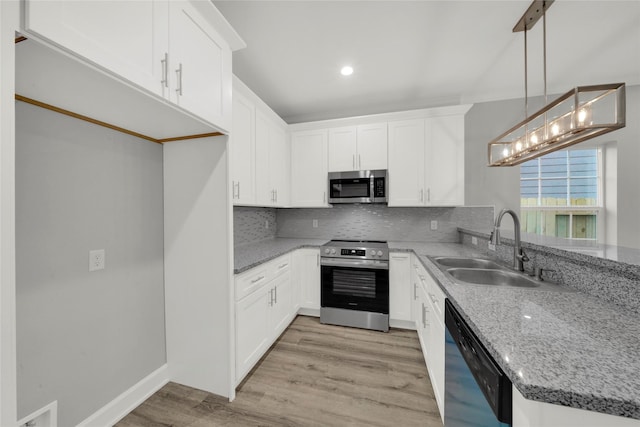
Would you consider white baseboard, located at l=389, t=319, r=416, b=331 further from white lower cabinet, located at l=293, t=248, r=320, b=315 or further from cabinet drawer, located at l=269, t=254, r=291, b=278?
cabinet drawer, located at l=269, t=254, r=291, b=278

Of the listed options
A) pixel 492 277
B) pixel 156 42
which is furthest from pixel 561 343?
pixel 156 42

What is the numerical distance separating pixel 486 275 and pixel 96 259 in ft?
8.52

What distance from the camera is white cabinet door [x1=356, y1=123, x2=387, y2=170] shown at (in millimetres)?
2977

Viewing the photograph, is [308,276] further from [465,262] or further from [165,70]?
[165,70]

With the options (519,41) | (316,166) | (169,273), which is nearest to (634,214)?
(519,41)

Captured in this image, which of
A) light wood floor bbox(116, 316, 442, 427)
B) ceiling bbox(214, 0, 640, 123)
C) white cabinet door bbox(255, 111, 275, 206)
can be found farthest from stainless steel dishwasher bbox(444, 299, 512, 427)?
ceiling bbox(214, 0, 640, 123)

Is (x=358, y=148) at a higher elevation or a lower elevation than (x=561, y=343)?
higher

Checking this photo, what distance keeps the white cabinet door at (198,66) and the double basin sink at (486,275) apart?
181 centimetres

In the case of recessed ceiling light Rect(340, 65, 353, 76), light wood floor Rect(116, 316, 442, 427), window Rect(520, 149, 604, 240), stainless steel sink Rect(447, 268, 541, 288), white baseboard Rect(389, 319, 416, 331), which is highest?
recessed ceiling light Rect(340, 65, 353, 76)

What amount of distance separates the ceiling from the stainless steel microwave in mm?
973

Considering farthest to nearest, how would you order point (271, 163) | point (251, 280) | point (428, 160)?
1. point (428, 160)
2. point (271, 163)
3. point (251, 280)

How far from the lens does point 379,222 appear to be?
333cm

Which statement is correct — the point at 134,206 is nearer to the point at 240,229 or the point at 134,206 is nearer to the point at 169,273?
the point at 169,273

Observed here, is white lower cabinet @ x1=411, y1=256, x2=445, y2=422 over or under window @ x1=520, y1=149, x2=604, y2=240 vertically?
under
